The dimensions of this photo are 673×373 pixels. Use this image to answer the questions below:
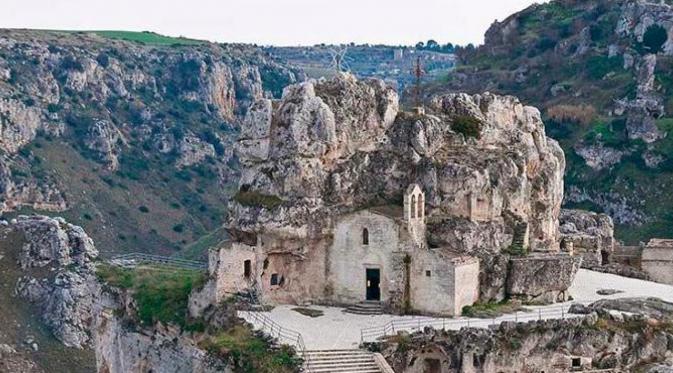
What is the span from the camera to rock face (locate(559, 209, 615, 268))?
70.0 m

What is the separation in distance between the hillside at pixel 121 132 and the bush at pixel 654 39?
46582 mm

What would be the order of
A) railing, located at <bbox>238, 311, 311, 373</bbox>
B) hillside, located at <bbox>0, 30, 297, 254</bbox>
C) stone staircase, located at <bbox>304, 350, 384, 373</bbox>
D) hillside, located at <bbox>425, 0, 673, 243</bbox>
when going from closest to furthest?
stone staircase, located at <bbox>304, 350, 384, 373</bbox> → railing, located at <bbox>238, 311, 311, 373</bbox> → hillside, located at <bbox>425, 0, 673, 243</bbox> → hillside, located at <bbox>0, 30, 297, 254</bbox>

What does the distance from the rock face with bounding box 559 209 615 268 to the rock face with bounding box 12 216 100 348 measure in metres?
33.1

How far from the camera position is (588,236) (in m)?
72.5

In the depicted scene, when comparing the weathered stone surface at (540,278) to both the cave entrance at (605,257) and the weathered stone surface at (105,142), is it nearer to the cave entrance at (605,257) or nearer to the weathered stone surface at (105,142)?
the cave entrance at (605,257)

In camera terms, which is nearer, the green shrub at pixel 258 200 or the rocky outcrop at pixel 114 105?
the green shrub at pixel 258 200

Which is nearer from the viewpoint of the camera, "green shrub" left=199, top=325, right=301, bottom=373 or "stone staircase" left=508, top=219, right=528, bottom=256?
"green shrub" left=199, top=325, right=301, bottom=373

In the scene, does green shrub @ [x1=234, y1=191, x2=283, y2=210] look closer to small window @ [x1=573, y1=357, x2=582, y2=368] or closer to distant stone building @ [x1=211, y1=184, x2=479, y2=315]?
distant stone building @ [x1=211, y1=184, x2=479, y2=315]

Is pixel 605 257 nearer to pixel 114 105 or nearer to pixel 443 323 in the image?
pixel 443 323

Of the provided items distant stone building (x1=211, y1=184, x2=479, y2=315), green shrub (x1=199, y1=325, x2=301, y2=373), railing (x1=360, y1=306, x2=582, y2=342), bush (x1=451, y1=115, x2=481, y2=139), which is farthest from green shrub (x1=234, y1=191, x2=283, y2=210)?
bush (x1=451, y1=115, x2=481, y2=139)

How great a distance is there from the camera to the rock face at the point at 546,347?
52469 millimetres

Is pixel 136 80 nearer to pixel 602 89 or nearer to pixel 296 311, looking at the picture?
pixel 602 89

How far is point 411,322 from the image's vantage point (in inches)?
2159

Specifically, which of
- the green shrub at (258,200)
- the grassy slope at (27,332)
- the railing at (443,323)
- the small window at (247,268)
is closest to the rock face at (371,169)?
the green shrub at (258,200)
